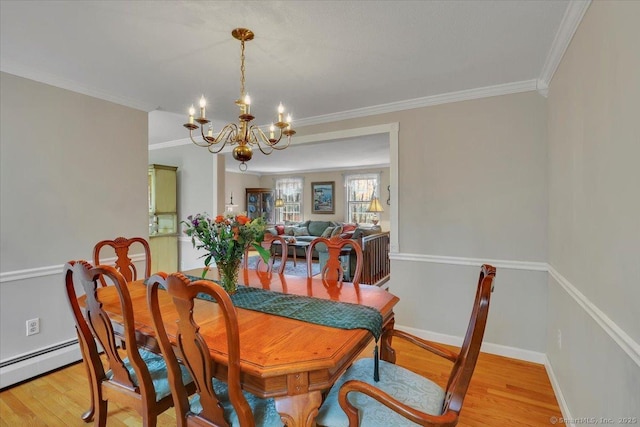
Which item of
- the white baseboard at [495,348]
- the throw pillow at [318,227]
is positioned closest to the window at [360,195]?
the throw pillow at [318,227]

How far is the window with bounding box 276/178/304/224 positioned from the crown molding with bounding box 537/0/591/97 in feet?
25.0

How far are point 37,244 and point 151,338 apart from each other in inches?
75.8

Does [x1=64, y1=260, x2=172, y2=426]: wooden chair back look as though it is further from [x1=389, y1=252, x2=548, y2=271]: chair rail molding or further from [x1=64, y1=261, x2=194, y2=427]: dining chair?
[x1=389, y1=252, x2=548, y2=271]: chair rail molding

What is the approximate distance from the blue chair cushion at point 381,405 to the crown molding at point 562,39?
204 cm

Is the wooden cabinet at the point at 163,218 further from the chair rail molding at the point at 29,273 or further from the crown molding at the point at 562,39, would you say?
the crown molding at the point at 562,39

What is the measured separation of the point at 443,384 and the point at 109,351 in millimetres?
2185

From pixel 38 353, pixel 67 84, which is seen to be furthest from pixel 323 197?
pixel 38 353

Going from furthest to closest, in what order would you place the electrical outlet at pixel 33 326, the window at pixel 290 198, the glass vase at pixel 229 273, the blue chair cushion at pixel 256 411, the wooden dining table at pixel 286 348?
the window at pixel 290 198 → the electrical outlet at pixel 33 326 → the glass vase at pixel 229 273 → the blue chair cushion at pixel 256 411 → the wooden dining table at pixel 286 348

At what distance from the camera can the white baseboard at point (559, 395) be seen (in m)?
1.86

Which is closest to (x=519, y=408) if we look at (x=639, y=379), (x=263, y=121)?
(x=639, y=379)

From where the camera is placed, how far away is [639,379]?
1060mm

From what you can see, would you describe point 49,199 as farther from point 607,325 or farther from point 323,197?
point 323,197

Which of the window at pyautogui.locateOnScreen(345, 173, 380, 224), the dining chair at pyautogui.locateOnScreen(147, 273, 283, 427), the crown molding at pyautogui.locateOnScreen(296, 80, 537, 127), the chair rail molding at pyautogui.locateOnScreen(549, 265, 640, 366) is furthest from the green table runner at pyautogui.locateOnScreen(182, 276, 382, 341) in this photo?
the window at pyautogui.locateOnScreen(345, 173, 380, 224)

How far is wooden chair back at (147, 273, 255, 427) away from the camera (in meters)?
0.99
